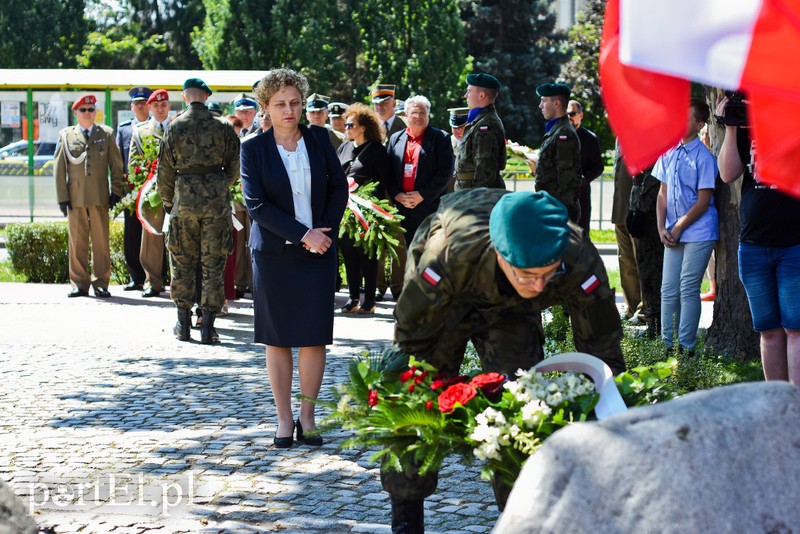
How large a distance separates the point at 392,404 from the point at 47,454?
10.0 ft

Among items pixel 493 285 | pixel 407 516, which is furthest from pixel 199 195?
pixel 493 285

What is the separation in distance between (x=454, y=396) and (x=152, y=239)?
9.89m

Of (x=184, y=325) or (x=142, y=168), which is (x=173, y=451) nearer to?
(x=184, y=325)

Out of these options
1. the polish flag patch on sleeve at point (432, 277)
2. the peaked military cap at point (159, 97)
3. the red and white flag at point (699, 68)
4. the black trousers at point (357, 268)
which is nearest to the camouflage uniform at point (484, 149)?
the black trousers at point (357, 268)

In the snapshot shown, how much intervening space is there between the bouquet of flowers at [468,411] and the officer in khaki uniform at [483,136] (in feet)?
21.3

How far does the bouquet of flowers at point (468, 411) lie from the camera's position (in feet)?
12.6

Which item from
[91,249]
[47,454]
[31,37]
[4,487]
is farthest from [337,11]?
[4,487]

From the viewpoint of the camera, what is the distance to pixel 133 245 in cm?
1401

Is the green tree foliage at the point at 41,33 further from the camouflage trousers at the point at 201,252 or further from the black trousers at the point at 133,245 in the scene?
the camouflage trousers at the point at 201,252

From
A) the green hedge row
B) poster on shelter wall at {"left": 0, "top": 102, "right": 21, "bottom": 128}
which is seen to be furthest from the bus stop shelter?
the green hedge row

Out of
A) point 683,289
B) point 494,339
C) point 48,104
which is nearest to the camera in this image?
point 494,339

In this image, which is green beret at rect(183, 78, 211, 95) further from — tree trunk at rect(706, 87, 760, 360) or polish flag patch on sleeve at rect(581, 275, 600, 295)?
polish flag patch on sleeve at rect(581, 275, 600, 295)

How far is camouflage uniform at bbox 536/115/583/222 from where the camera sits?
1070cm

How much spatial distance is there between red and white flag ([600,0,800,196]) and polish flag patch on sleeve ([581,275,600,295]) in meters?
1.55
